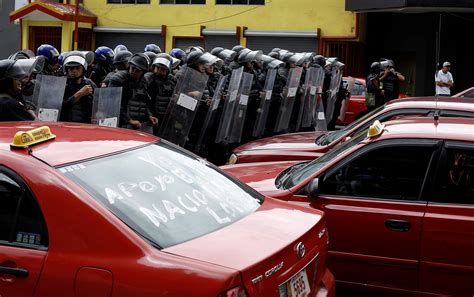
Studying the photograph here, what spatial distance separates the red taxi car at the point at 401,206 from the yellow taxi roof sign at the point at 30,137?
213cm

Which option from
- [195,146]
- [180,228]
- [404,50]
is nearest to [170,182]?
[180,228]

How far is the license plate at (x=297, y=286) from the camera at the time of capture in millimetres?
3262

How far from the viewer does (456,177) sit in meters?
4.95

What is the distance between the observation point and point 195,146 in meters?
10.3

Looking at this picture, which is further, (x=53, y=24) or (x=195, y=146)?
(x=53, y=24)

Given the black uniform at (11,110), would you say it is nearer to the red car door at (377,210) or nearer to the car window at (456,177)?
the red car door at (377,210)

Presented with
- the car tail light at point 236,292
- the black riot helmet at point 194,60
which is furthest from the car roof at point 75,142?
the black riot helmet at point 194,60

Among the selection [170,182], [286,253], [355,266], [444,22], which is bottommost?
[355,266]

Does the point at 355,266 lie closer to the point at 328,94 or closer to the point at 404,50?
the point at 328,94

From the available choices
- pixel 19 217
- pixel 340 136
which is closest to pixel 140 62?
pixel 340 136

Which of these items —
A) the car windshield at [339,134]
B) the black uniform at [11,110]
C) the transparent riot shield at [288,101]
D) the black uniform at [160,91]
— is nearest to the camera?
the black uniform at [11,110]

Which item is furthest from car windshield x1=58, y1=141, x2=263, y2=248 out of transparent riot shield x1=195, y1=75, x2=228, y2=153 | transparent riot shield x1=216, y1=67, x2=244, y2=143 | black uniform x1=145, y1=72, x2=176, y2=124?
transparent riot shield x1=216, y1=67, x2=244, y2=143

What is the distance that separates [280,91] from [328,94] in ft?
6.56

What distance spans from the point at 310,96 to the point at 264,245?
34.6ft
